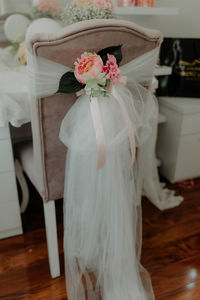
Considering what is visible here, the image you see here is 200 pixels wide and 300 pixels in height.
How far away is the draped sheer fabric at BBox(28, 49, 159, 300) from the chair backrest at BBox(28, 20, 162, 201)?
28 millimetres

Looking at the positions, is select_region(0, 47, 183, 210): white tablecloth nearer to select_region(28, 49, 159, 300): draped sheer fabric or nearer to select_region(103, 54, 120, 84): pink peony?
select_region(28, 49, 159, 300): draped sheer fabric

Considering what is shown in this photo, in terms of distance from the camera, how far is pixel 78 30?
754mm

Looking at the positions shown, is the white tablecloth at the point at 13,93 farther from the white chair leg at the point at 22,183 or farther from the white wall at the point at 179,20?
the white wall at the point at 179,20

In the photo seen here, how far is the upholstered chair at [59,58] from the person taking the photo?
761 millimetres

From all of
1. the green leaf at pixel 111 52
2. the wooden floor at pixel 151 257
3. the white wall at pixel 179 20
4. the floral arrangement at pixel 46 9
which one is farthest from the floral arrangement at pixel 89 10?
the wooden floor at pixel 151 257

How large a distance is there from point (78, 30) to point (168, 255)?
1.07 meters

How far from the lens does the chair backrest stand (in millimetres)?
759

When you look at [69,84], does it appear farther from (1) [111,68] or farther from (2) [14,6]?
(2) [14,6]

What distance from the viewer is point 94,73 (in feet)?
2.56

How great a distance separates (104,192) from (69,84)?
0.38 meters

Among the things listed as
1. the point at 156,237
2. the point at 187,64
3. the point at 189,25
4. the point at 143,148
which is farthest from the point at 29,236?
the point at 189,25

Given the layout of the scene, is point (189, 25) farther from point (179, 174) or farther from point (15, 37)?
point (15, 37)

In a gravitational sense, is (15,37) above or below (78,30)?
below

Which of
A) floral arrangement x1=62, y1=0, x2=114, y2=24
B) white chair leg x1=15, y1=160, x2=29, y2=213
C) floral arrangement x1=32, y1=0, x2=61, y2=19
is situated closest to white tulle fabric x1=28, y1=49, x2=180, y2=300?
floral arrangement x1=62, y1=0, x2=114, y2=24
